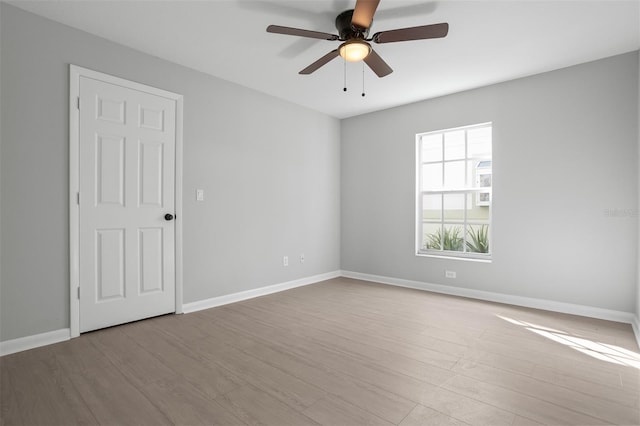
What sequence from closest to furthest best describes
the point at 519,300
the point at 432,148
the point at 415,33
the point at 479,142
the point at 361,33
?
the point at 415,33 < the point at 361,33 < the point at 519,300 < the point at 479,142 < the point at 432,148

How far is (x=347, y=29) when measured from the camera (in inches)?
99.7

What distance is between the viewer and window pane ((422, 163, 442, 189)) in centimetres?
460

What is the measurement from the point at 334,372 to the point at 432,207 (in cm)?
312

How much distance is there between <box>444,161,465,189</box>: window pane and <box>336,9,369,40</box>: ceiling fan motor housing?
8.37 feet

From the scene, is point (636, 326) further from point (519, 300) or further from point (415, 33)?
point (415, 33)

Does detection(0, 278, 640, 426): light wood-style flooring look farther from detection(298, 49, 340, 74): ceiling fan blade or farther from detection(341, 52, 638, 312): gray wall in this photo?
detection(298, 49, 340, 74): ceiling fan blade

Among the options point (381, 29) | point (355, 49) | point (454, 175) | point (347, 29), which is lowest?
point (454, 175)

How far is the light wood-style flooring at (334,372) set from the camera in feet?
5.69

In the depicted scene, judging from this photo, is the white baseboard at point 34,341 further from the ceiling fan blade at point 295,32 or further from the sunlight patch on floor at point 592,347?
the sunlight patch on floor at point 592,347

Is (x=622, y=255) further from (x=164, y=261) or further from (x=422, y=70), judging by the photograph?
(x=164, y=261)

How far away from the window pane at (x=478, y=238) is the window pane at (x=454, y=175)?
0.59 m

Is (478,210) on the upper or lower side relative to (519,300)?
upper

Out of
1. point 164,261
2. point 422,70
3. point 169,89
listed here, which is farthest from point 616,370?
point 169,89

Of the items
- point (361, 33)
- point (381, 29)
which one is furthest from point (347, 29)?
point (381, 29)
